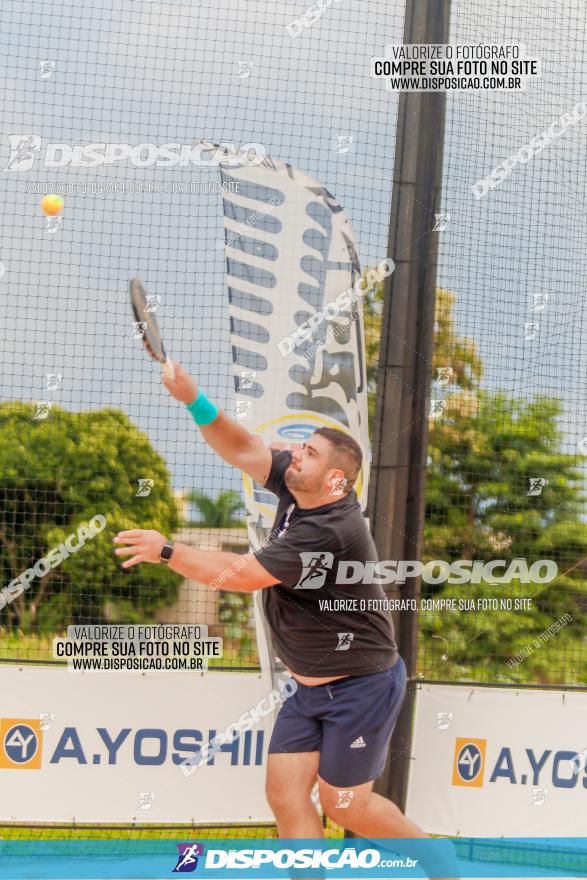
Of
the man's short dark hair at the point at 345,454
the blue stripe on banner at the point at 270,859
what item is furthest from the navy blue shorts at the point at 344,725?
the man's short dark hair at the point at 345,454

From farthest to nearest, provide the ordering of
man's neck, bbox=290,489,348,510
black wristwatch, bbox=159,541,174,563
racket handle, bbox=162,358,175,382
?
man's neck, bbox=290,489,348,510, racket handle, bbox=162,358,175,382, black wristwatch, bbox=159,541,174,563

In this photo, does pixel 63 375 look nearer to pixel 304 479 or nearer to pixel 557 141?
pixel 304 479

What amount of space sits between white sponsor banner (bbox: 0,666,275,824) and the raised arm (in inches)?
47.6

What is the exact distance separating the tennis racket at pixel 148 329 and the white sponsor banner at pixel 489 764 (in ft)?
7.60

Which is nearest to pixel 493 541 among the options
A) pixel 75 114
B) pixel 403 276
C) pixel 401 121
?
pixel 403 276

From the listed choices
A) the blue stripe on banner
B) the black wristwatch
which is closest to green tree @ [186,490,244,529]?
the blue stripe on banner

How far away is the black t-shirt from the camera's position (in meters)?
4.43

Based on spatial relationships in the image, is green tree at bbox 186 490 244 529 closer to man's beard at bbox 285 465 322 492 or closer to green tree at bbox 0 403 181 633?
green tree at bbox 0 403 181 633

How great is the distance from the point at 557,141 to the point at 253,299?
83.1 inches

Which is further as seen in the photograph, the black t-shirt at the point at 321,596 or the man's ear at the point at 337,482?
the man's ear at the point at 337,482

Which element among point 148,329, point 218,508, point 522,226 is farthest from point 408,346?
point 218,508

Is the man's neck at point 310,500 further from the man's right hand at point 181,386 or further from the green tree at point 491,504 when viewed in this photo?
the green tree at point 491,504

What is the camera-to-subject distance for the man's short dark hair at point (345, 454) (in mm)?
4637

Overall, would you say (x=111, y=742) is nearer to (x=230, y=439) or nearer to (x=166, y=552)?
(x=166, y=552)
